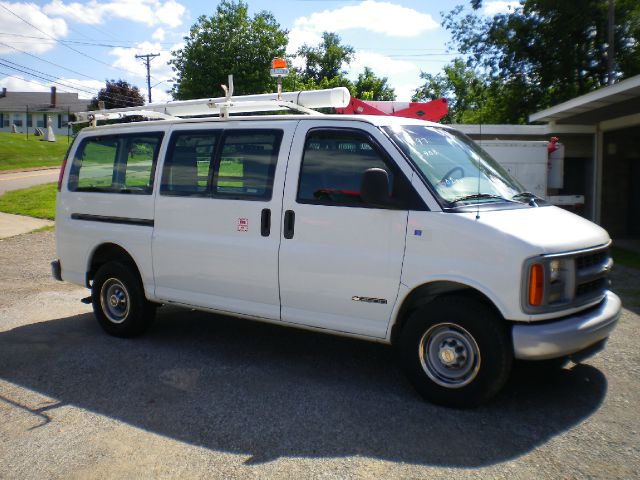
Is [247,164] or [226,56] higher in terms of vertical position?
[226,56]

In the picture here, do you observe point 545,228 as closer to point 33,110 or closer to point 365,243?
point 365,243

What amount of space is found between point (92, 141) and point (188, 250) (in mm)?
2069

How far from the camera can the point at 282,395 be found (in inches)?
193

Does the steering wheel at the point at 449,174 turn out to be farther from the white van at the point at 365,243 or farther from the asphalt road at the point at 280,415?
the asphalt road at the point at 280,415

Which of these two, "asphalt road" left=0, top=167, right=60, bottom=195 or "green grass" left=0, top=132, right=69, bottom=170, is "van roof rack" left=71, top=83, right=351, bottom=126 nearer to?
"asphalt road" left=0, top=167, right=60, bottom=195

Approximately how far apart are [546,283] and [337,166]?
1874mm

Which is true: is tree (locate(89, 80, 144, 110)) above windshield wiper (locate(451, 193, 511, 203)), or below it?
above

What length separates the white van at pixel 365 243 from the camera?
170 inches

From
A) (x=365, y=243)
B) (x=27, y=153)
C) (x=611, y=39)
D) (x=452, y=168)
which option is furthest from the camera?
(x=27, y=153)

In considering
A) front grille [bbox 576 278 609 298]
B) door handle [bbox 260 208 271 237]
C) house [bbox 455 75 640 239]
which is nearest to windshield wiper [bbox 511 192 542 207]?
front grille [bbox 576 278 609 298]

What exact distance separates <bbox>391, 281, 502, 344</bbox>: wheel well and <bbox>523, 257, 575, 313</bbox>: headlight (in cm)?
31

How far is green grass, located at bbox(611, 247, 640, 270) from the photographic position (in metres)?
11.5

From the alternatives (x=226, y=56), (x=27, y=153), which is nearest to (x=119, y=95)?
(x=27, y=153)

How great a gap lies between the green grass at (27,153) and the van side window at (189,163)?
118 ft
